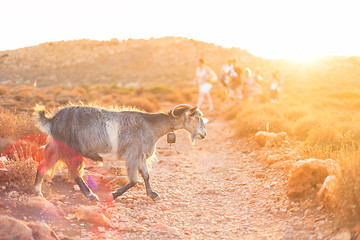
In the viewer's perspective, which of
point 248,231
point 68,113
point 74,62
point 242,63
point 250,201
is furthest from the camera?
point 242,63

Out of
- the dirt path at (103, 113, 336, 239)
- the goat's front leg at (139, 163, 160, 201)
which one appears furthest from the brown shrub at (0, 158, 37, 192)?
the goat's front leg at (139, 163, 160, 201)

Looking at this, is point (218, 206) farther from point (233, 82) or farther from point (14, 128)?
point (233, 82)

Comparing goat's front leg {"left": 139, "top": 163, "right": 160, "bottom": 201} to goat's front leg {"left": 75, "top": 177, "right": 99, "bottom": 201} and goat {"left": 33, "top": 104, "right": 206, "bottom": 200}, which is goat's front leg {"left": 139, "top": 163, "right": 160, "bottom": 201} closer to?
goat {"left": 33, "top": 104, "right": 206, "bottom": 200}

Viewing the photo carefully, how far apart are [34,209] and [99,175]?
2.14 metres

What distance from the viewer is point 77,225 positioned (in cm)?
480

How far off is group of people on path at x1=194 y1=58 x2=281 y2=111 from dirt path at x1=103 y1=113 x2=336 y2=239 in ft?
29.8

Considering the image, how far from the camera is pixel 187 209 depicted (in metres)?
6.25

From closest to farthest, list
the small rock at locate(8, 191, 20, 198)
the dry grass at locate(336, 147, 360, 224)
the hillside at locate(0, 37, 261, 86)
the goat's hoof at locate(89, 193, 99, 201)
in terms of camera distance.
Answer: the dry grass at locate(336, 147, 360, 224) < the small rock at locate(8, 191, 20, 198) < the goat's hoof at locate(89, 193, 99, 201) < the hillside at locate(0, 37, 261, 86)

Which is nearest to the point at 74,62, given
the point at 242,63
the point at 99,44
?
the point at 99,44

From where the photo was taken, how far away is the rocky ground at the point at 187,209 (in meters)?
4.82

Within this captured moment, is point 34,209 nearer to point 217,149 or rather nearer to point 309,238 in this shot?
point 309,238

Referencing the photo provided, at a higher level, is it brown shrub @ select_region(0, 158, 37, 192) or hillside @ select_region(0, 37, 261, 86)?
hillside @ select_region(0, 37, 261, 86)

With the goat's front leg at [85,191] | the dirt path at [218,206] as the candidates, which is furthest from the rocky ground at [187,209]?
the goat's front leg at [85,191]

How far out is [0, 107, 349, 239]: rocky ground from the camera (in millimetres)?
4816
